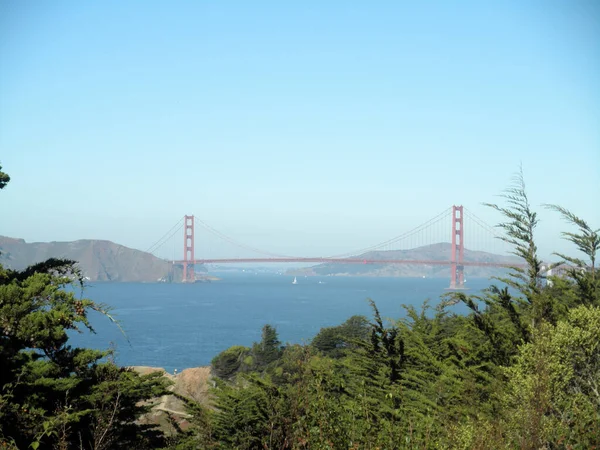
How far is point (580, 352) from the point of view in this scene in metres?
5.93

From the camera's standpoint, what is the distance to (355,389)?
270 inches

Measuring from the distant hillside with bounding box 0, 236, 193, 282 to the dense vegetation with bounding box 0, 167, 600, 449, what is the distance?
10027cm

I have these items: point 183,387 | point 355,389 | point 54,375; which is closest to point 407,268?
point 183,387

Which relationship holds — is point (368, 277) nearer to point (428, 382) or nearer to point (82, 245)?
point (82, 245)

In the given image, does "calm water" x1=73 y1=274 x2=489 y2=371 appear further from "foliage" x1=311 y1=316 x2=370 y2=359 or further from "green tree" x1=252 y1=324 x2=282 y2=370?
"foliage" x1=311 y1=316 x2=370 y2=359

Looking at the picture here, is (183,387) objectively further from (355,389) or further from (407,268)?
(407,268)

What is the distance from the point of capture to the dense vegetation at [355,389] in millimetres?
3871

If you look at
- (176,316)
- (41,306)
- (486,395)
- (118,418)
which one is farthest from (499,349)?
(176,316)

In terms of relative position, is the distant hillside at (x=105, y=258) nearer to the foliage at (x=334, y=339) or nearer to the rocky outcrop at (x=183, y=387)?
the foliage at (x=334, y=339)

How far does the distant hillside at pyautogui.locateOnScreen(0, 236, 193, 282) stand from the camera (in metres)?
106

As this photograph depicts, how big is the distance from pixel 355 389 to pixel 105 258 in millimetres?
→ 115242

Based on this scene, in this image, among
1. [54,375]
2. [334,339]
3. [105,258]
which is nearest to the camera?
[54,375]

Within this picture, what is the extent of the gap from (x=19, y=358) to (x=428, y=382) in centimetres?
440

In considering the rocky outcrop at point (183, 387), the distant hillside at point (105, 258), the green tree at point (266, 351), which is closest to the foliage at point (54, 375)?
the rocky outcrop at point (183, 387)
